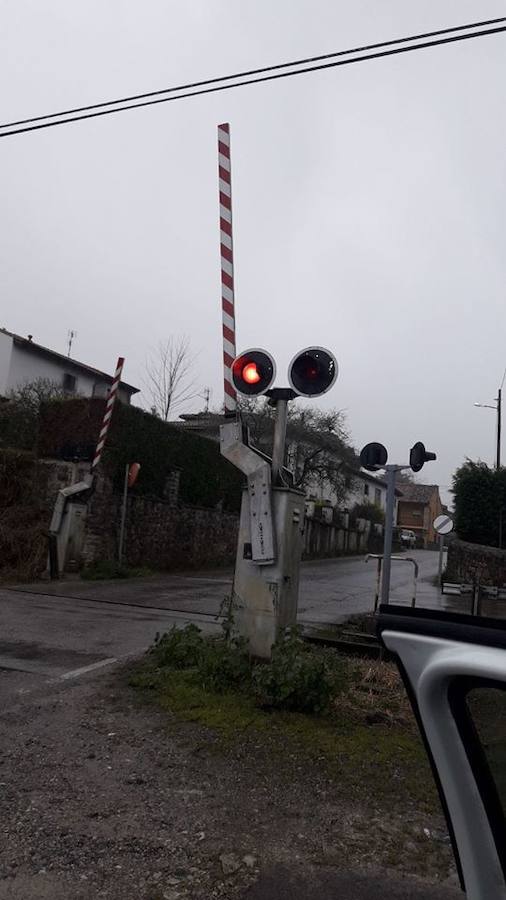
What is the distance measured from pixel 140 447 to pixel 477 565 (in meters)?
11.5

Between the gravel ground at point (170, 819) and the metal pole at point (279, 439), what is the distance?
83.2 inches

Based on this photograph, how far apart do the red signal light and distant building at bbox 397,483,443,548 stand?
7674 centimetres

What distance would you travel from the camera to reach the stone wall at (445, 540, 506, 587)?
20.8 meters

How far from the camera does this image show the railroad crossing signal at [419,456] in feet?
28.8

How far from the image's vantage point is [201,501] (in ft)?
69.5

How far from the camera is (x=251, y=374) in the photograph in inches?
229

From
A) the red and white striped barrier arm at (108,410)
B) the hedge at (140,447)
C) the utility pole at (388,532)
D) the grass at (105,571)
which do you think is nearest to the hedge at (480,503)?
the hedge at (140,447)

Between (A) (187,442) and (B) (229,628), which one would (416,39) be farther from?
(A) (187,442)

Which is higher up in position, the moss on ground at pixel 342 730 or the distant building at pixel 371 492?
the distant building at pixel 371 492

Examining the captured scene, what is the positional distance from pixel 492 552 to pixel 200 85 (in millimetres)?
17705

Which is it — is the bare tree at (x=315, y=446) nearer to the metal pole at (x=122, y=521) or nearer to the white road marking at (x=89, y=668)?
the metal pole at (x=122, y=521)

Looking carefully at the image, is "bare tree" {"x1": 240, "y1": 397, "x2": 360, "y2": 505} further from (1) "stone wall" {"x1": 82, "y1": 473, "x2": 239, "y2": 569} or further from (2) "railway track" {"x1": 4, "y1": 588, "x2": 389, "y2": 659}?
(2) "railway track" {"x1": 4, "y1": 588, "x2": 389, "y2": 659}

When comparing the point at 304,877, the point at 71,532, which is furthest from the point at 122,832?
the point at 71,532

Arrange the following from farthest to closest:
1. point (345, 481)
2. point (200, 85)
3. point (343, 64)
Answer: point (345, 481), point (200, 85), point (343, 64)
